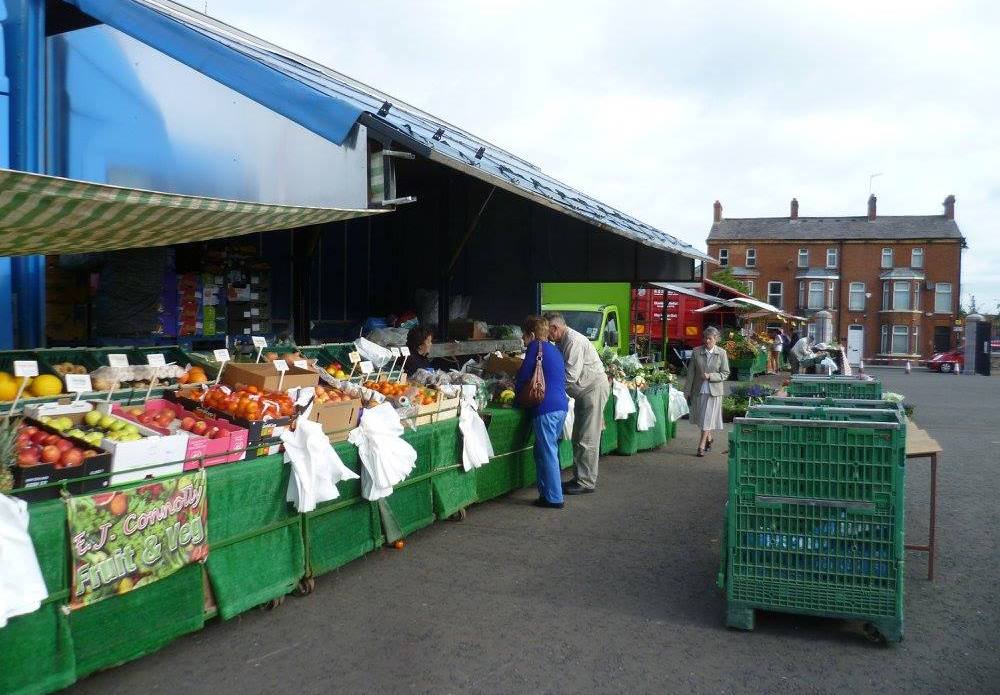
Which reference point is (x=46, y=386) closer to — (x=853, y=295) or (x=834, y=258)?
(x=853, y=295)

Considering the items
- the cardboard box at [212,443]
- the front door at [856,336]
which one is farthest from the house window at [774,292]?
the cardboard box at [212,443]

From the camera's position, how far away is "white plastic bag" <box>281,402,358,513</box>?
4.87 meters

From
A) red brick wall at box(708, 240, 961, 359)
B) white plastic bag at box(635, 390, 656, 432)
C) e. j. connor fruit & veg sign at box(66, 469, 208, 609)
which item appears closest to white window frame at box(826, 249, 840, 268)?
red brick wall at box(708, 240, 961, 359)

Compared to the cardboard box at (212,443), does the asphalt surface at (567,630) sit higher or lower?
lower

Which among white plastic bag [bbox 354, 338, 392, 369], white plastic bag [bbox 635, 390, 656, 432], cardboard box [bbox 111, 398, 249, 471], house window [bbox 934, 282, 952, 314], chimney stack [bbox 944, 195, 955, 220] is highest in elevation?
chimney stack [bbox 944, 195, 955, 220]

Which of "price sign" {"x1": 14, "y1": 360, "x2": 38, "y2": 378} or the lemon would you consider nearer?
"price sign" {"x1": 14, "y1": 360, "x2": 38, "y2": 378}

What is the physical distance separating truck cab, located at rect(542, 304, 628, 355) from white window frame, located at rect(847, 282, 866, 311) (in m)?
45.9

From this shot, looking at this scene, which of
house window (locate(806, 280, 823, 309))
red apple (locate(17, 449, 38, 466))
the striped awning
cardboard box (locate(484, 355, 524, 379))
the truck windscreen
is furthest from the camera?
house window (locate(806, 280, 823, 309))

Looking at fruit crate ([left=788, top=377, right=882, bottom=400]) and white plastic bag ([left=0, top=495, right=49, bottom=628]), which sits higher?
fruit crate ([left=788, top=377, right=882, bottom=400])

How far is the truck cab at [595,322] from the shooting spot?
15812mm

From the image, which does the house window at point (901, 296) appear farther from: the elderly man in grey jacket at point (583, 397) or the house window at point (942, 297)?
the elderly man in grey jacket at point (583, 397)

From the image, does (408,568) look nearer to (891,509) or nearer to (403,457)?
(403,457)

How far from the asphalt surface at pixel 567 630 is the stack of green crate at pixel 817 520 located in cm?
26

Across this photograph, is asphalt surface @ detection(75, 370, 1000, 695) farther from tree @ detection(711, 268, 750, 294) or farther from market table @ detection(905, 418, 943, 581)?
tree @ detection(711, 268, 750, 294)
